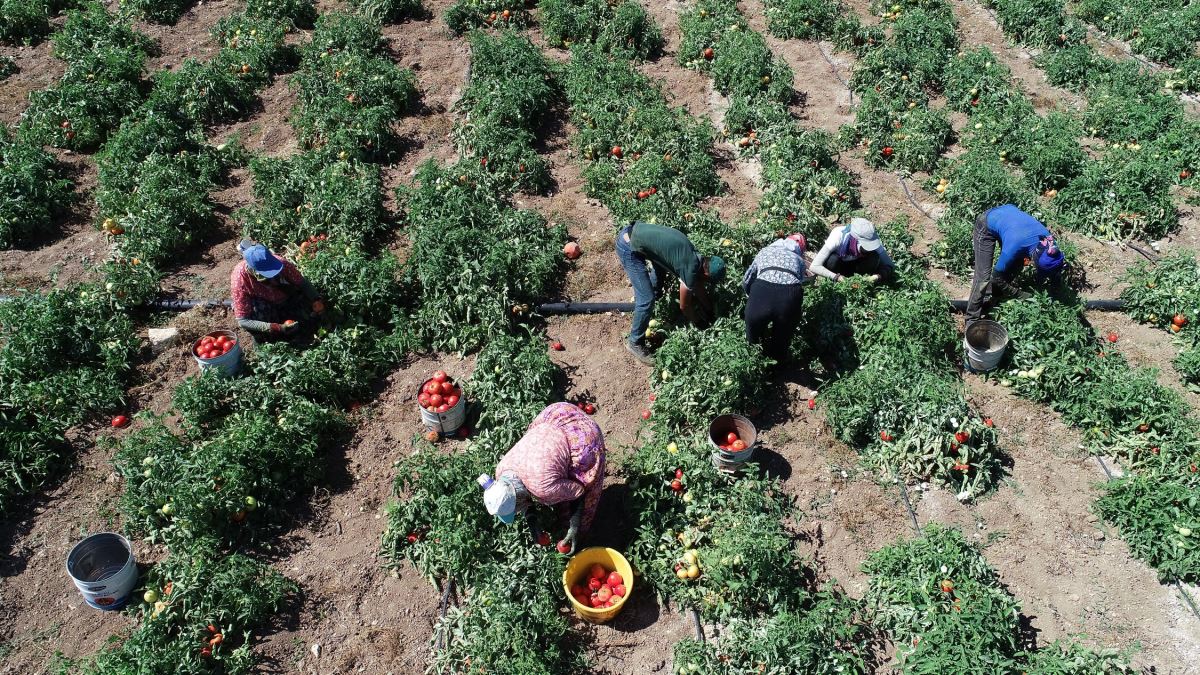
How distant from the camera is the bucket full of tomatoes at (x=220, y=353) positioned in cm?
775

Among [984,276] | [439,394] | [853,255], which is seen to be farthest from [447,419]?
[984,276]

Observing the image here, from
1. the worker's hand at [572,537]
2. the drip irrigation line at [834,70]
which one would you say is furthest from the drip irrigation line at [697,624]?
the drip irrigation line at [834,70]

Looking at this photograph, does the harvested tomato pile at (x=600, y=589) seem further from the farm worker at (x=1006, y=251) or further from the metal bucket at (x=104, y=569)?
the farm worker at (x=1006, y=251)

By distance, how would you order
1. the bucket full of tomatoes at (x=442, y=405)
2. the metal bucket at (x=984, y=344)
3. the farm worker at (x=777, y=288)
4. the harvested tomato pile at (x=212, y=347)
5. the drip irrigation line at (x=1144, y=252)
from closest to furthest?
the farm worker at (x=777, y=288)
the bucket full of tomatoes at (x=442, y=405)
the harvested tomato pile at (x=212, y=347)
the metal bucket at (x=984, y=344)
the drip irrigation line at (x=1144, y=252)

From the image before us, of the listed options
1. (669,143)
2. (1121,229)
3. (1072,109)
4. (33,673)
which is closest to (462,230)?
(669,143)

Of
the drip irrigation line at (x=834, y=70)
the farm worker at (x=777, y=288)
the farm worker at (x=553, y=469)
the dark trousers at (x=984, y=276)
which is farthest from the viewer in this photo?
the drip irrigation line at (x=834, y=70)

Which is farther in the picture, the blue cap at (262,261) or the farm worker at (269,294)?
the farm worker at (269,294)

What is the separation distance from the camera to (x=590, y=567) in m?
6.48

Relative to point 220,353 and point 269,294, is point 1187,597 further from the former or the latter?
point 220,353

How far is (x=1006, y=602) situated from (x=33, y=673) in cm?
725

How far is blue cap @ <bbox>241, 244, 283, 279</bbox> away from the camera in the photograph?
7.46 m

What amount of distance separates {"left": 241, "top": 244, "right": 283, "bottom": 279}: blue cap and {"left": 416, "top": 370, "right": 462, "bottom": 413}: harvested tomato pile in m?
1.77

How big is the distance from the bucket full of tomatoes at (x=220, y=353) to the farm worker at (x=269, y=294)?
23cm

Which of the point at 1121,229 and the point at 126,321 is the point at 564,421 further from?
the point at 1121,229
